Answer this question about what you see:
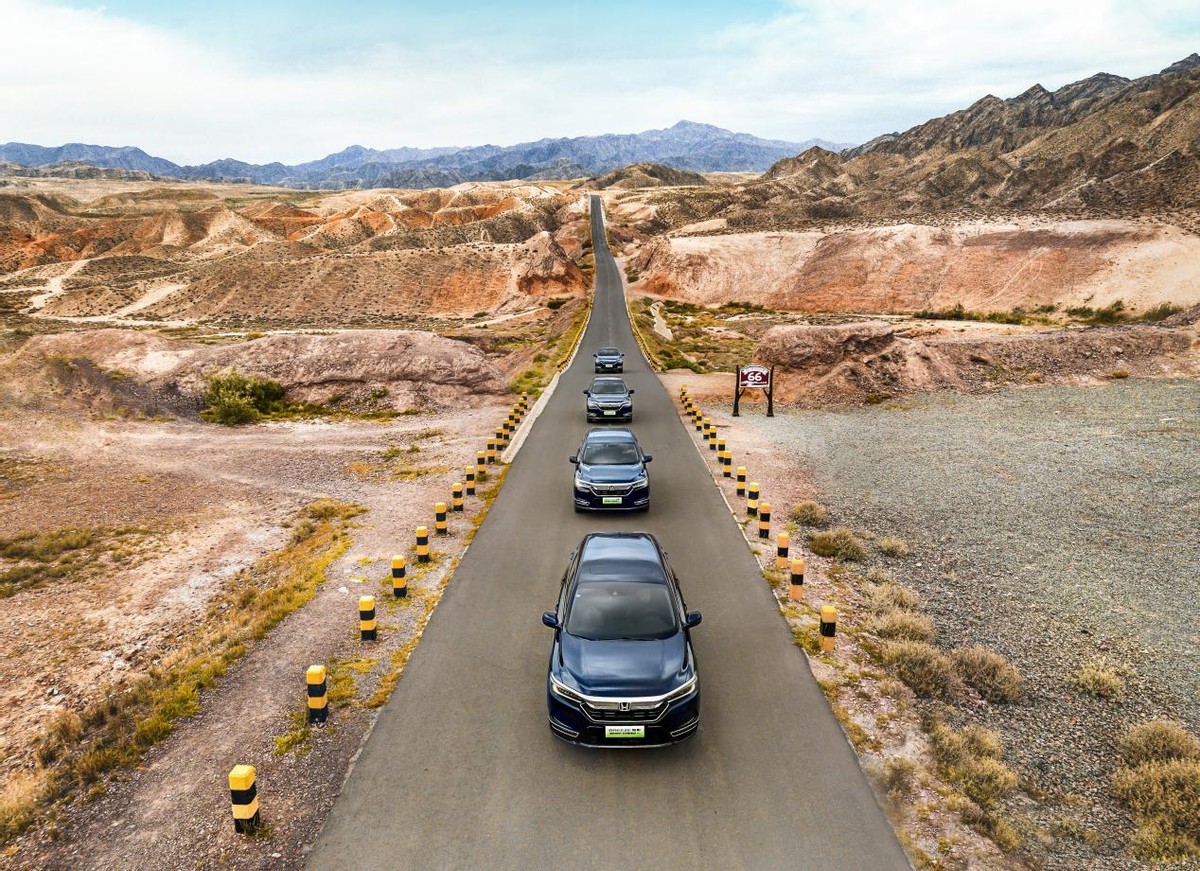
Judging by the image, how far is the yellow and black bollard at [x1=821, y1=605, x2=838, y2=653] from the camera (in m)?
10.1

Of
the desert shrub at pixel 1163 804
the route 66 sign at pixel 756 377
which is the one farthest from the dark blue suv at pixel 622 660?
the route 66 sign at pixel 756 377

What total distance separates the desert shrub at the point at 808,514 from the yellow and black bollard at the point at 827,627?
18.8 ft

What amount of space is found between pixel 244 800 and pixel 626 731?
3.87 metres

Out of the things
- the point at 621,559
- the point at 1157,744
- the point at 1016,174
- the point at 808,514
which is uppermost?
the point at 1016,174

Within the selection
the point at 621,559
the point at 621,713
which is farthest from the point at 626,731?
the point at 621,559

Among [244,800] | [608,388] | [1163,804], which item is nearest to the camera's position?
[244,800]

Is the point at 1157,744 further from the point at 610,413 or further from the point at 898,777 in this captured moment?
the point at 610,413

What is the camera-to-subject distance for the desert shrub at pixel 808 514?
15742mm

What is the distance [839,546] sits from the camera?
14109 millimetres

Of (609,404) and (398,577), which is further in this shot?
(609,404)

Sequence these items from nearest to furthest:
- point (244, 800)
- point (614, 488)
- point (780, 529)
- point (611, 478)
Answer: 1. point (244, 800)
2. point (780, 529)
3. point (614, 488)
4. point (611, 478)

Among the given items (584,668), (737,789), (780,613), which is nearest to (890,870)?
(737,789)

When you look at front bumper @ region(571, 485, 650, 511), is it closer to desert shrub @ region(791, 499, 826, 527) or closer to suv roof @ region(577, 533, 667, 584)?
desert shrub @ region(791, 499, 826, 527)

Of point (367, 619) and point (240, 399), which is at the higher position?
point (367, 619)
